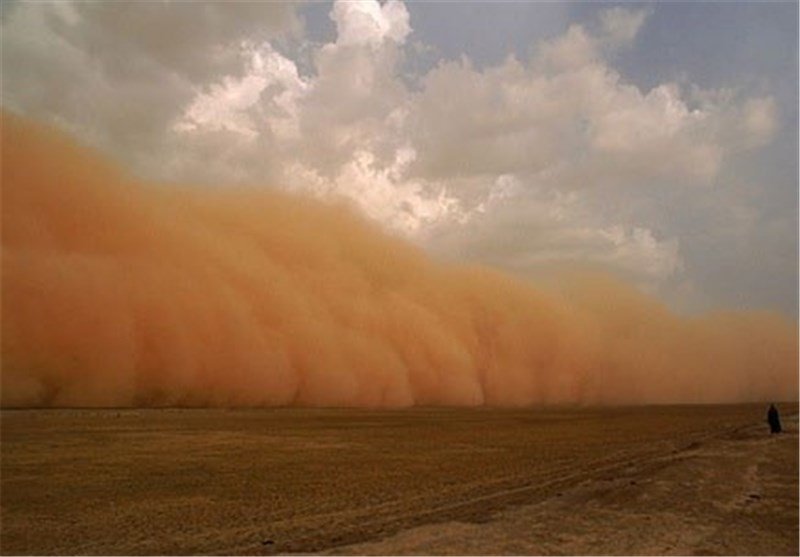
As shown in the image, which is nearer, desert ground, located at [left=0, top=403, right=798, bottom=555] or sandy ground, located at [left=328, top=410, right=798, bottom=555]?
sandy ground, located at [left=328, top=410, right=798, bottom=555]

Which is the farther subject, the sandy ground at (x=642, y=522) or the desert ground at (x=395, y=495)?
the desert ground at (x=395, y=495)

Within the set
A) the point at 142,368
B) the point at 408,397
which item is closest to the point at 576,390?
the point at 408,397

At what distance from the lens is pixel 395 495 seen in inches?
499

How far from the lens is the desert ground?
9141 mm

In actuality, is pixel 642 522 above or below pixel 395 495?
below

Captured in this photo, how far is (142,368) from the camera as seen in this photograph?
48.8m

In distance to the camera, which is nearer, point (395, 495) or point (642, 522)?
point (642, 522)

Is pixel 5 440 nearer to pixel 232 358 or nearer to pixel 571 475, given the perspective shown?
pixel 571 475

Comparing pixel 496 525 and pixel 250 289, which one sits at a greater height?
pixel 250 289

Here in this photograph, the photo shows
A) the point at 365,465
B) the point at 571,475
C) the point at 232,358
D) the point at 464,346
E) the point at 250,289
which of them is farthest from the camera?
the point at 464,346

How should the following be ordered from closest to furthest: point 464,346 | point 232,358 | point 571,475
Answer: point 571,475
point 232,358
point 464,346

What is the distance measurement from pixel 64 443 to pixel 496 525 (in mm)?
17127

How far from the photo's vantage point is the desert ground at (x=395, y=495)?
914 cm

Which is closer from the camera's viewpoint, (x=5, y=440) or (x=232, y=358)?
(x=5, y=440)
